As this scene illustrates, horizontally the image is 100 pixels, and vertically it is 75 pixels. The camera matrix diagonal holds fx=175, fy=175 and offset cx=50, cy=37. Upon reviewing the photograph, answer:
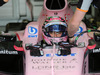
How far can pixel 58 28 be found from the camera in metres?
1.44

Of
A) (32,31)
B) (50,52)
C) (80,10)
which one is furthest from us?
(32,31)

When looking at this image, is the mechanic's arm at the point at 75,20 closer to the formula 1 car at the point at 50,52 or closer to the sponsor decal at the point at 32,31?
the formula 1 car at the point at 50,52

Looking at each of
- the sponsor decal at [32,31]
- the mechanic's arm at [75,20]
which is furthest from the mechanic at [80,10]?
the sponsor decal at [32,31]

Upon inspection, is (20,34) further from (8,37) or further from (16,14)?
(16,14)

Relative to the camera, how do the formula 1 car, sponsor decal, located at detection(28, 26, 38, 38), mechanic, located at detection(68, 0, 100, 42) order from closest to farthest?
mechanic, located at detection(68, 0, 100, 42) < the formula 1 car < sponsor decal, located at detection(28, 26, 38, 38)

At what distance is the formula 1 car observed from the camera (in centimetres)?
136

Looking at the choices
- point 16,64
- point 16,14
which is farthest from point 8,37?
point 16,14

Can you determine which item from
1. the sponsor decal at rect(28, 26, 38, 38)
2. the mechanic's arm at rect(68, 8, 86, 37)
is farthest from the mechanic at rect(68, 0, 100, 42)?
the sponsor decal at rect(28, 26, 38, 38)

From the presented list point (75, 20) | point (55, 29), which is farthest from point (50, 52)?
point (75, 20)

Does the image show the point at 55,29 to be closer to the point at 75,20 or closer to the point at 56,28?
the point at 56,28

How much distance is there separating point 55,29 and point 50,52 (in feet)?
0.64

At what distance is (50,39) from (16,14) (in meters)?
2.44

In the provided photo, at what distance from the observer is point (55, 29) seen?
56.6 inches

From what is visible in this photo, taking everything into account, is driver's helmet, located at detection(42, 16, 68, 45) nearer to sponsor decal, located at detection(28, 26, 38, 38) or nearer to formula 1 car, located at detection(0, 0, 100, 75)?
formula 1 car, located at detection(0, 0, 100, 75)
